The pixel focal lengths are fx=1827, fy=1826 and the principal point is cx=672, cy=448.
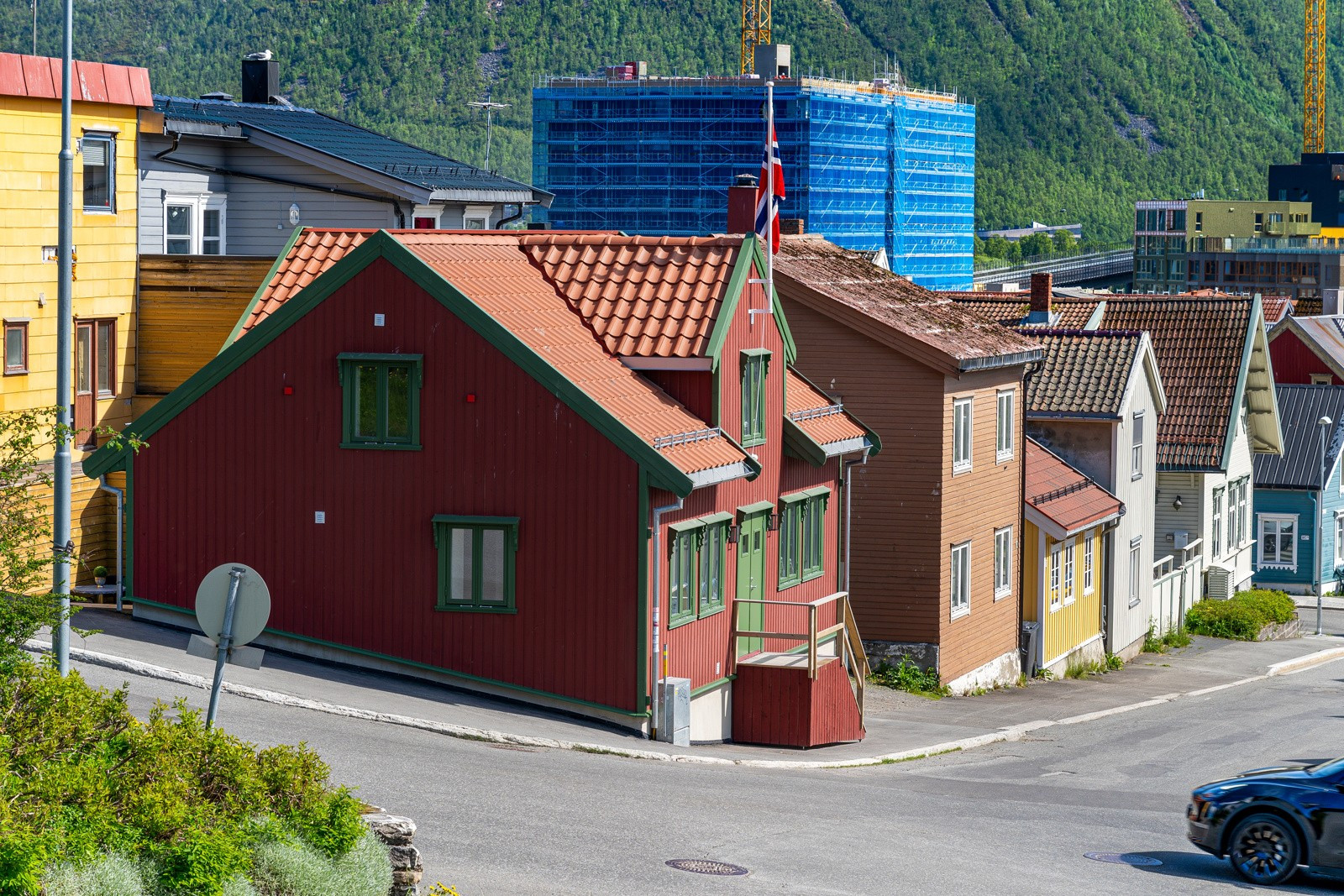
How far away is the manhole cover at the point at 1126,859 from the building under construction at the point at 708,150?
386 ft

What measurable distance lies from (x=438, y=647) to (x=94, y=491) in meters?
7.10

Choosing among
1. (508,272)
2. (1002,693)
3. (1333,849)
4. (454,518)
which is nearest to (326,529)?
(454,518)

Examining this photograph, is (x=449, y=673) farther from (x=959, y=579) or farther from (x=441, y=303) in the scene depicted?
(x=959, y=579)

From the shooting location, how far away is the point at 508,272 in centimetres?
2522

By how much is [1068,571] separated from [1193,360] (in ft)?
35.9

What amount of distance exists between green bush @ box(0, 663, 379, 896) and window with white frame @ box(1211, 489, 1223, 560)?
40.4 meters

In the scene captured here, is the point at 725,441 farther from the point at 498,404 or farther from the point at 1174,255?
the point at 1174,255

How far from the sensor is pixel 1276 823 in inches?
700

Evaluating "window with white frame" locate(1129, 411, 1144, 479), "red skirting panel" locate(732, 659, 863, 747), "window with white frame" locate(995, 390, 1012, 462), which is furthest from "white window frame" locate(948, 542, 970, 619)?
"window with white frame" locate(1129, 411, 1144, 479)

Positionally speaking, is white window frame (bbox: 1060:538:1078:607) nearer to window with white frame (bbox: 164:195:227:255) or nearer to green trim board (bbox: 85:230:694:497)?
green trim board (bbox: 85:230:694:497)

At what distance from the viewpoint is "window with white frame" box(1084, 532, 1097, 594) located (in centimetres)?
3894

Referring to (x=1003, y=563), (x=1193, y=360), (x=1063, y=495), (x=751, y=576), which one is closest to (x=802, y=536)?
(x=751, y=576)

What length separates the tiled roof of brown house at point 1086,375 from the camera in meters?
39.0

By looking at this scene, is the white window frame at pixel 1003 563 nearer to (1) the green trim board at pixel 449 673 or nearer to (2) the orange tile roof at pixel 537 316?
(2) the orange tile roof at pixel 537 316
